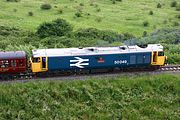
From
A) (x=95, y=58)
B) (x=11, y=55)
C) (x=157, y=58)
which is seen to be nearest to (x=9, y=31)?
(x=11, y=55)

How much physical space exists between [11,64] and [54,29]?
1063 inches

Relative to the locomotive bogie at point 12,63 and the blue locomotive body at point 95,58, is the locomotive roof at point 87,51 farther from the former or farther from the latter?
the locomotive bogie at point 12,63

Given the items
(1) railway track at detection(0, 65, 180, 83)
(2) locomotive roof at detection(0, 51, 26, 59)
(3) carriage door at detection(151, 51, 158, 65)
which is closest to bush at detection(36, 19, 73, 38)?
(1) railway track at detection(0, 65, 180, 83)

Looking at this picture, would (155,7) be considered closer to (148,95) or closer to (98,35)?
(98,35)

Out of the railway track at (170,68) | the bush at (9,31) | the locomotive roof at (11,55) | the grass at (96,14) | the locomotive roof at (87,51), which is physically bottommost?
the railway track at (170,68)

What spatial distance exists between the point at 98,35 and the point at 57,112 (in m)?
32.7

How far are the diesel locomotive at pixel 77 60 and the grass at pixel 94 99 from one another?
7.92 ft

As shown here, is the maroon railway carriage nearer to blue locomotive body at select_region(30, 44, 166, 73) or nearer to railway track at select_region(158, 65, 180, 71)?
blue locomotive body at select_region(30, 44, 166, 73)

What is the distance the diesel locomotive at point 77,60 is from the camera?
116 feet

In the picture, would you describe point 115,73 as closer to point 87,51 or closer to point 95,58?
point 95,58

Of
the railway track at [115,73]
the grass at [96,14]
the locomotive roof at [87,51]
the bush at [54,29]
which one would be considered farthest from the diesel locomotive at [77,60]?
the grass at [96,14]

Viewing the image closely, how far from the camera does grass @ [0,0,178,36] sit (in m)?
70.5

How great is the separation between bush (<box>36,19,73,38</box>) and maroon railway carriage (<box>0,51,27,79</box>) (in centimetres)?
2509

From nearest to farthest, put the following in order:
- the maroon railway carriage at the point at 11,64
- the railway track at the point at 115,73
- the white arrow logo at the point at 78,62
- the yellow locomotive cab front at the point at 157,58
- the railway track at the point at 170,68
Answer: the maroon railway carriage at the point at 11,64
the railway track at the point at 115,73
the white arrow logo at the point at 78,62
the yellow locomotive cab front at the point at 157,58
the railway track at the point at 170,68
